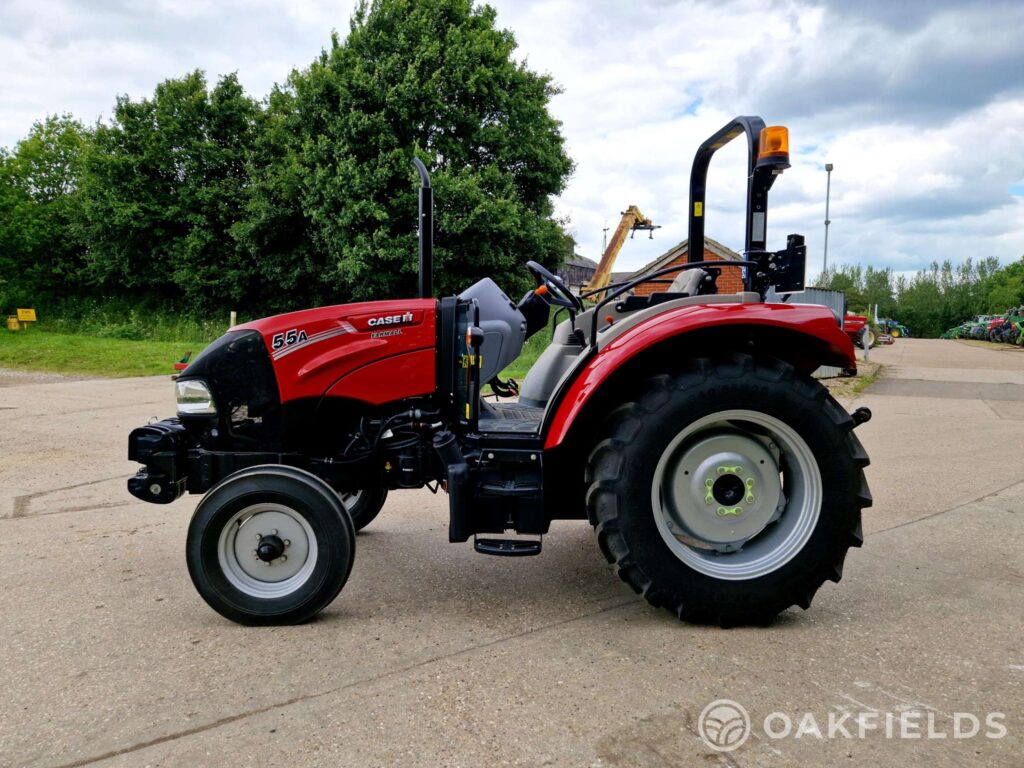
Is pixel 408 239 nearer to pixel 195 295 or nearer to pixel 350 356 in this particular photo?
pixel 195 295

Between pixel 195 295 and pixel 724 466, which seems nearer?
pixel 724 466

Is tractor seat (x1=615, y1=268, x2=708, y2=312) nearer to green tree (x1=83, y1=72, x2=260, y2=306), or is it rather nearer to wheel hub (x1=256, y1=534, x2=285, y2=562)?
wheel hub (x1=256, y1=534, x2=285, y2=562)

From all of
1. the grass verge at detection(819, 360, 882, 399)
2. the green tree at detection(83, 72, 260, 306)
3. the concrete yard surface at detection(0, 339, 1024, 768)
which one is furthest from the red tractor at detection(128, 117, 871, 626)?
the green tree at detection(83, 72, 260, 306)

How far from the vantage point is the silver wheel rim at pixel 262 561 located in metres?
2.83

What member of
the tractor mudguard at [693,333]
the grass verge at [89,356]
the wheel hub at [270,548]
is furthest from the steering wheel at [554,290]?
the grass verge at [89,356]

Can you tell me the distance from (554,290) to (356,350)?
3.19 ft

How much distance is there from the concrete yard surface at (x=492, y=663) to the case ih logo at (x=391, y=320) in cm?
120

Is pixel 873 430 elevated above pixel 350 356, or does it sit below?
below

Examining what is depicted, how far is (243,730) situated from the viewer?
2.09 m

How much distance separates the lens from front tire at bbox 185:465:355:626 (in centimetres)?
278

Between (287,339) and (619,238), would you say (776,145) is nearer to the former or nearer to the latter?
(287,339)

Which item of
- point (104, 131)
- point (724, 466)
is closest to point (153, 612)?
point (724, 466)

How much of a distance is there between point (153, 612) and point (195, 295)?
78.3ft

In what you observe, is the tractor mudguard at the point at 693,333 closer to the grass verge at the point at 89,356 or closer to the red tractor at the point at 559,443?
the red tractor at the point at 559,443
